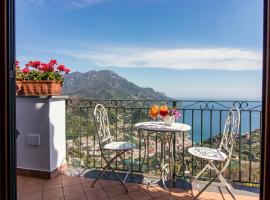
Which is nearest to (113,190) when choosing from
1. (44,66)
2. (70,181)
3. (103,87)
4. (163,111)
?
(70,181)

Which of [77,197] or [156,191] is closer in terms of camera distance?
[77,197]

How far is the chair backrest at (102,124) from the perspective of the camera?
268 centimetres

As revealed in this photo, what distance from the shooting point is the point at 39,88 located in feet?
8.87

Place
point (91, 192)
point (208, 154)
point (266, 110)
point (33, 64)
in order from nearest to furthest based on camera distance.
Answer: point (266, 110) < point (208, 154) < point (91, 192) < point (33, 64)

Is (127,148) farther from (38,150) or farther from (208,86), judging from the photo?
(208,86)

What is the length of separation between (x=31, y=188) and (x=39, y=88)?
121cm

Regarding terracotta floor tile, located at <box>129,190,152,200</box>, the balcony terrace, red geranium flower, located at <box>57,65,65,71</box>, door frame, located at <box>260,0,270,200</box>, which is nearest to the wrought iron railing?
the balcony terrace

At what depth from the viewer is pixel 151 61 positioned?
4086 millimetres

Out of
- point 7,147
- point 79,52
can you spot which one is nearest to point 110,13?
point 79,52

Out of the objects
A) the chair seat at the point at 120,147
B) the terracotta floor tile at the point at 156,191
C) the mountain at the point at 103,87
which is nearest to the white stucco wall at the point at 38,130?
the mountain at the point at 103,87

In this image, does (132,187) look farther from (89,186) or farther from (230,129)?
(230,129)

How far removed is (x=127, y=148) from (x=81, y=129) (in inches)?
41.9

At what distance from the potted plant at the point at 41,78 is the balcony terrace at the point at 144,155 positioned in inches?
16.7

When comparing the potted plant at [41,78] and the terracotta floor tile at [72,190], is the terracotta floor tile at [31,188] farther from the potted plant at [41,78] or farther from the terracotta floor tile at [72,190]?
the potted plant at [41,78]
